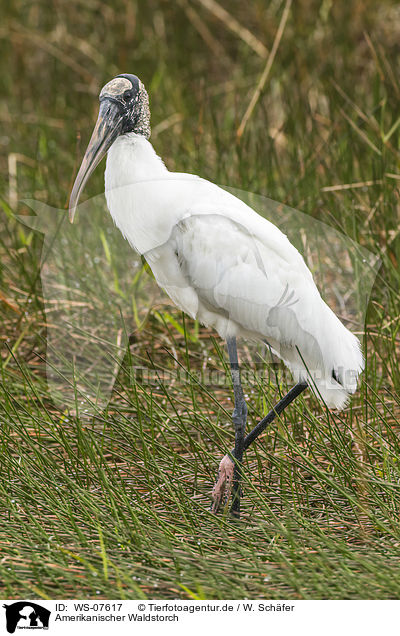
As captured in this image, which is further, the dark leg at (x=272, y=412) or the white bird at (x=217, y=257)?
the dark leg at (x=272, y=412)

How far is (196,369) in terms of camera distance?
11.4ft

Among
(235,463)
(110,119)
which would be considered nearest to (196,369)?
(235,463)

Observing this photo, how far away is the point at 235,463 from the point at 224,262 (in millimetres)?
564

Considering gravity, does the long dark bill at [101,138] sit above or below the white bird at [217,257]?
above

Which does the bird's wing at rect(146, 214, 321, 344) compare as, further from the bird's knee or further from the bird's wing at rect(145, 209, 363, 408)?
the bird's knee

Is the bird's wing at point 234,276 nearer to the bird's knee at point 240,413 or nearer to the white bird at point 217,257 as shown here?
the white bird at point 217,257

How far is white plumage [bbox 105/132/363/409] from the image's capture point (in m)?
2.52

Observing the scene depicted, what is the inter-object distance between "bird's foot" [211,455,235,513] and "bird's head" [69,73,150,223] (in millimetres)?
812

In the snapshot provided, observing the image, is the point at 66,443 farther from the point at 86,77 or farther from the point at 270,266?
the point at 86,77

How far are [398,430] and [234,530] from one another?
0.73 m
